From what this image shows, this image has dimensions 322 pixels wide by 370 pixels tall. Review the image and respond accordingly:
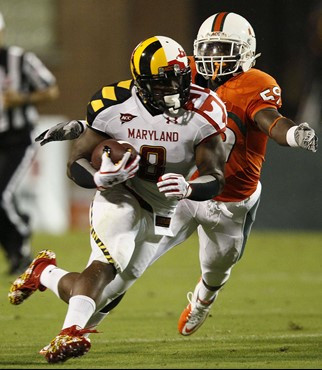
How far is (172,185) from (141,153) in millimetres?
360

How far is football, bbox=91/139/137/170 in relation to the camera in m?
4.81

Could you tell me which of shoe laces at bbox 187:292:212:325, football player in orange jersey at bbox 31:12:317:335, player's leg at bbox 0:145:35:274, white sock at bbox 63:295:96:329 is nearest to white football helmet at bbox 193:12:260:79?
football player in orange jersey at bbox 31:12:317:335

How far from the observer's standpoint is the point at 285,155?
1230 centimetres

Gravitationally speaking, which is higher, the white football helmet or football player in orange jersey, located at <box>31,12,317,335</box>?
the white football helmet

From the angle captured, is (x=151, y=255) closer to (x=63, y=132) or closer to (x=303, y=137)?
(x=63, y=132)

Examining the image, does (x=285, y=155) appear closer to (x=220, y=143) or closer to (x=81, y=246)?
(x=81, y=246)

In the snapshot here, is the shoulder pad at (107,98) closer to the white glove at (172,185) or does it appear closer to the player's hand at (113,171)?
the player's hand at (113,171)

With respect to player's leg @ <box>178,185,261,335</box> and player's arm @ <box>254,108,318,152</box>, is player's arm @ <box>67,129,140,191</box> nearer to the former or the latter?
player's arm @ <box>254,108,318,152</box>

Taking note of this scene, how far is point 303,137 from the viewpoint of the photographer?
5102mm

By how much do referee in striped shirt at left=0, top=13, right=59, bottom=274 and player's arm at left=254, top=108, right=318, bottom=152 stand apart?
3.65 metres

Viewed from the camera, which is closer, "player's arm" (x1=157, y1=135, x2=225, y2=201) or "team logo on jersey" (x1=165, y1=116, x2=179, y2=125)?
"player's arm" (x1=157, y1=135, x2=225, y2=201)

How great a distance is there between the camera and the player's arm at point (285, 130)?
200 inches

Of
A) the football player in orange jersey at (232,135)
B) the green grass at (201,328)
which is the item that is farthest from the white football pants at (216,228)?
the green grass at (201,328)

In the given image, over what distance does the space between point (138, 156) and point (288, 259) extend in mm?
5540
